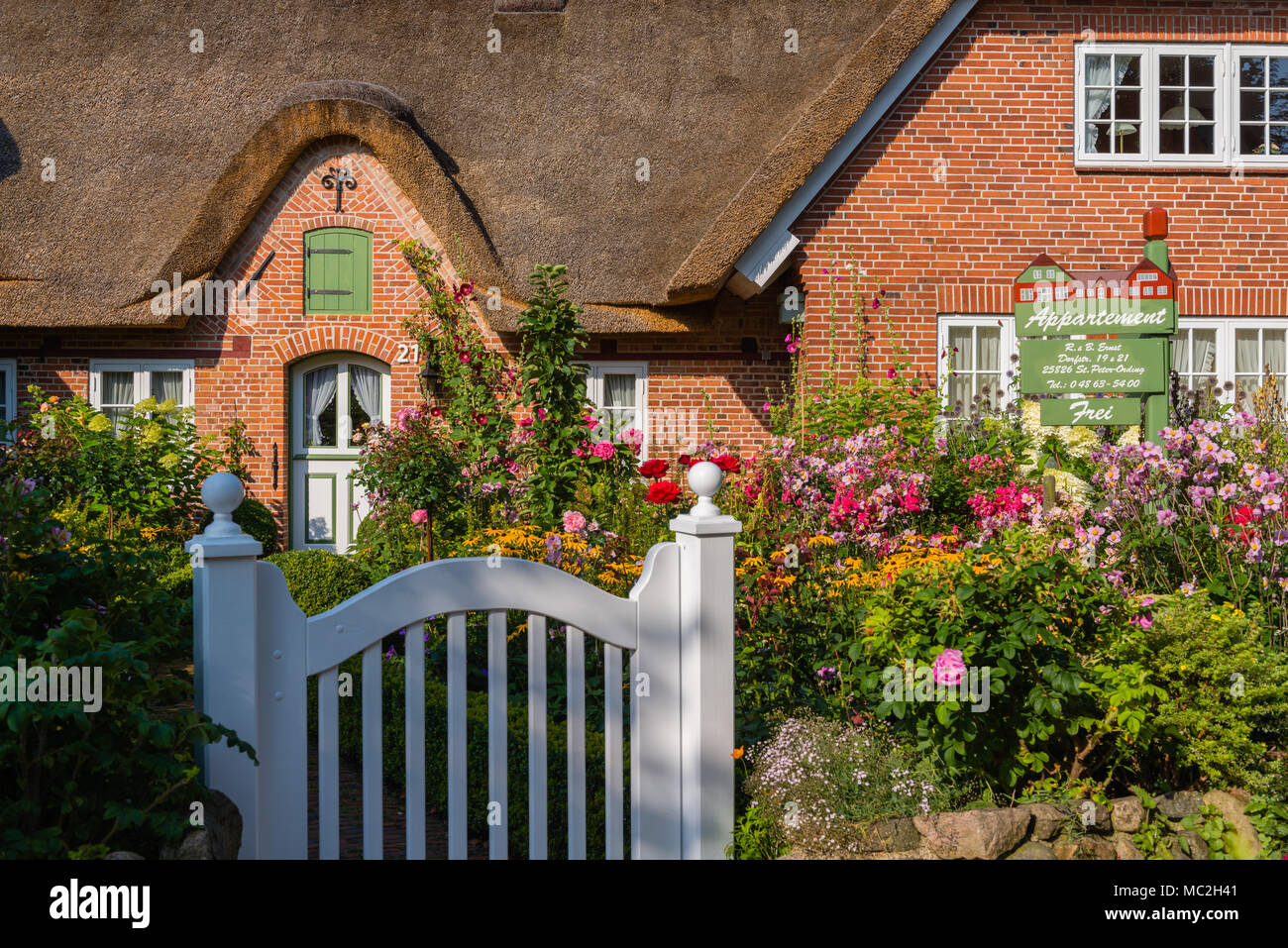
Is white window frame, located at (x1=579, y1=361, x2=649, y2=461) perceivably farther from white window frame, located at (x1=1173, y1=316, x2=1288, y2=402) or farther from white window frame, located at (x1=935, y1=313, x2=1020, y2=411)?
white window frame, located at (x1=1173, y1=316, x2=1288, y2=402)

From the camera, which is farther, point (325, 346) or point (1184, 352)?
point (325, 346)

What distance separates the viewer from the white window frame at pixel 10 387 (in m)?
10.7

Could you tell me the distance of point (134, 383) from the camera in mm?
10742

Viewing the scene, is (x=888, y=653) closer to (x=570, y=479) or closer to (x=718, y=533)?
(x=718, y=533)

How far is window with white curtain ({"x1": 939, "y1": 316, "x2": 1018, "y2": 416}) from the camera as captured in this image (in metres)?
9.36

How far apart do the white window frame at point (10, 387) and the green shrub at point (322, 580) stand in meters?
4.36

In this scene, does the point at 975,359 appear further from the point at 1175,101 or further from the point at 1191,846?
the point at 1191,846

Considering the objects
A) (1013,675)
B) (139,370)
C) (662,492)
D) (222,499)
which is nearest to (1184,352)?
(662,492)

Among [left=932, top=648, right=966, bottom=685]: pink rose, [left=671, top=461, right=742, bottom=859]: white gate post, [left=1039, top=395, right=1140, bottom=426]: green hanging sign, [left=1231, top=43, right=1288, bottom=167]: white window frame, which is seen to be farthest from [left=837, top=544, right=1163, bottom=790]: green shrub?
[left=1231, top=43, right=1288, bottom=167]: white window frame

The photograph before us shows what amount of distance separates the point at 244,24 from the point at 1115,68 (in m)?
8.69

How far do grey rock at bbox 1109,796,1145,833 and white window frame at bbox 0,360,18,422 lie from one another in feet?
34.0

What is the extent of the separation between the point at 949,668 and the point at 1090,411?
304cm

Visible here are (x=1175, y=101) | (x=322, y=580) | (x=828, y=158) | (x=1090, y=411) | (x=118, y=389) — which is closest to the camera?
(x=1090, y=411)
